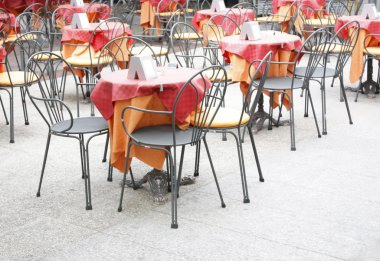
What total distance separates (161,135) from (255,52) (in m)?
1.86

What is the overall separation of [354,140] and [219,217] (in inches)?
78.6

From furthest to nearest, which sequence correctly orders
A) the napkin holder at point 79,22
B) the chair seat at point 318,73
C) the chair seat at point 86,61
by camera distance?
the napkin holder at point 79,22, the chair seat at point 86,61, the chair seat at point 318,73

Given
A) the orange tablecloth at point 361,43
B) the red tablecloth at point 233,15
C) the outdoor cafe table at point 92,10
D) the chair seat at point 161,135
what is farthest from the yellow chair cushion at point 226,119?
the outdoor cafe table at point 92,10

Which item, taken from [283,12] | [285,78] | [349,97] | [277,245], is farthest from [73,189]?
[283,12]

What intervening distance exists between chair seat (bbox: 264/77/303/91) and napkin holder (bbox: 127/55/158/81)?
1.48 meters

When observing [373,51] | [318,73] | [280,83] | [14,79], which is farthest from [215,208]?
[373,51]

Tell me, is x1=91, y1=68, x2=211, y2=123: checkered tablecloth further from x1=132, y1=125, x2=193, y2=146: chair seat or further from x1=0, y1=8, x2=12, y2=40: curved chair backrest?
x1=0, y1=8, x2=12, y2=40: curved chair backrest

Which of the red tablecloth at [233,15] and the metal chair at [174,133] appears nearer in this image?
the metal chair at [174,133]

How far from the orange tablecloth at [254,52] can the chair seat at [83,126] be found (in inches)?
62.8

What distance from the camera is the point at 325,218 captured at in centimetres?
394

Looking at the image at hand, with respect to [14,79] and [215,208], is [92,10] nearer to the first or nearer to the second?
[14,79]

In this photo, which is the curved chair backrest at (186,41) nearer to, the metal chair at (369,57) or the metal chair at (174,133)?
the metal chair at (174,133)

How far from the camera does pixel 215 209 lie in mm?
4102

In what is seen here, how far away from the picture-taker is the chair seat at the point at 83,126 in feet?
13.8
